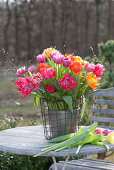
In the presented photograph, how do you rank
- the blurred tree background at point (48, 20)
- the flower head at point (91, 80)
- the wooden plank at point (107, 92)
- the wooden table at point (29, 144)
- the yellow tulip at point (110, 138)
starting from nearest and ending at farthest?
the wooden table at point (29, 144)
the flower head at point (91, 80)
the yellow tulip at point (110, 138)
the wooden plank at point (107, 92)
the blurred tree background at point (48, 20)

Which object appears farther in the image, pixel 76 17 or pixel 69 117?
pixel 76 17

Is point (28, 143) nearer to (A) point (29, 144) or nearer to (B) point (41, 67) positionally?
(A) point (29, 144)

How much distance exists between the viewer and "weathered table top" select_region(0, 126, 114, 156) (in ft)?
7.50

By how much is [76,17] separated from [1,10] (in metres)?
5.84

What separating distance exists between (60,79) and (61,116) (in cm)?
34

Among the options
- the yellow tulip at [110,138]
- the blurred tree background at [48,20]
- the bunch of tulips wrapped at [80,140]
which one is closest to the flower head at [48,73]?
the bunch of tulips wrapped at [80,140]

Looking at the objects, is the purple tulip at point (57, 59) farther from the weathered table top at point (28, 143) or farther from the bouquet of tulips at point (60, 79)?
the weathered table top at point (28, 143)

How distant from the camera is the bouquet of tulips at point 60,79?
234cm

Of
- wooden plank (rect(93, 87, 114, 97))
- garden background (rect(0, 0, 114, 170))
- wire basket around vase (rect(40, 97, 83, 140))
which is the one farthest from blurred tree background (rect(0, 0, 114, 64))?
wire basket around vase (rect(40, 97, 83, 140))

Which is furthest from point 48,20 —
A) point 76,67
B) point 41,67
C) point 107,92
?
point 76,67

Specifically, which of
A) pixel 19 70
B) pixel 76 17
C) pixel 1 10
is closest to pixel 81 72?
pixel 19 70

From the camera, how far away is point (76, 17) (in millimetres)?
23531

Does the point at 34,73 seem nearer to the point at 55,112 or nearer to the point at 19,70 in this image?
the point at 19,70

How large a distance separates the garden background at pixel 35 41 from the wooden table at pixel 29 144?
1.26 feet
